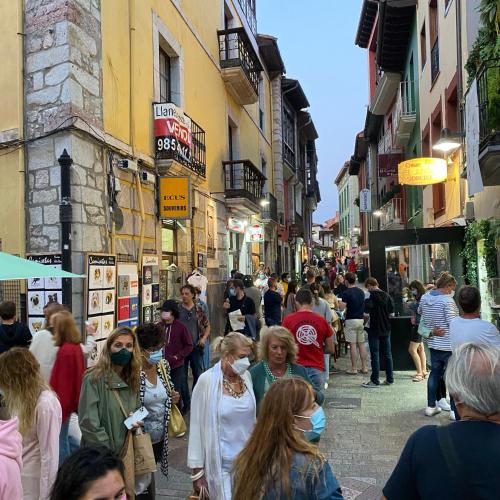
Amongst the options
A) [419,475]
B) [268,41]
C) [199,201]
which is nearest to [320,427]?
[419,475]

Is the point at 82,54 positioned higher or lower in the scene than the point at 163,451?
higher

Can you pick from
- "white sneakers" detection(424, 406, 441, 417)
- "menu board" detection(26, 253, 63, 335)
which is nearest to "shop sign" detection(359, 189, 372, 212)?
"white sneakers" detection(424, 406, 441, 417)

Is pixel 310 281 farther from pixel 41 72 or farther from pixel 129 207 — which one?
pixel 41 72

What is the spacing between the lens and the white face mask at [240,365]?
11.7 feet

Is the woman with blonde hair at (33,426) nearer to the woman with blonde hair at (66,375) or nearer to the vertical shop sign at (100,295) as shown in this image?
the woman with blonde hair at (66,375)

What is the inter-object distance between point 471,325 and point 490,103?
11.5ft

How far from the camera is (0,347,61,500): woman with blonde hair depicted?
3.23 meters

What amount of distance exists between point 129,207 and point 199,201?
149 inches

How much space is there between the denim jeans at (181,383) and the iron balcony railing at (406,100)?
533 inches

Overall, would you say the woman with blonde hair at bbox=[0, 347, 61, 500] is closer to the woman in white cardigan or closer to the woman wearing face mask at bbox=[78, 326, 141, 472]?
the woman wearing face mask at bbox=[78, 326, 141, 472]

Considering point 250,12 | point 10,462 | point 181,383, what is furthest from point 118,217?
point 250,12

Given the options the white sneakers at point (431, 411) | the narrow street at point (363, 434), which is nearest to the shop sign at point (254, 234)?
the narrow street at point (363, 434)

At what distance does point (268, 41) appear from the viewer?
873 inches

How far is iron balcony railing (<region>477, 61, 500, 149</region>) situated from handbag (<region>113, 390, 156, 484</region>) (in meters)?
5.75
